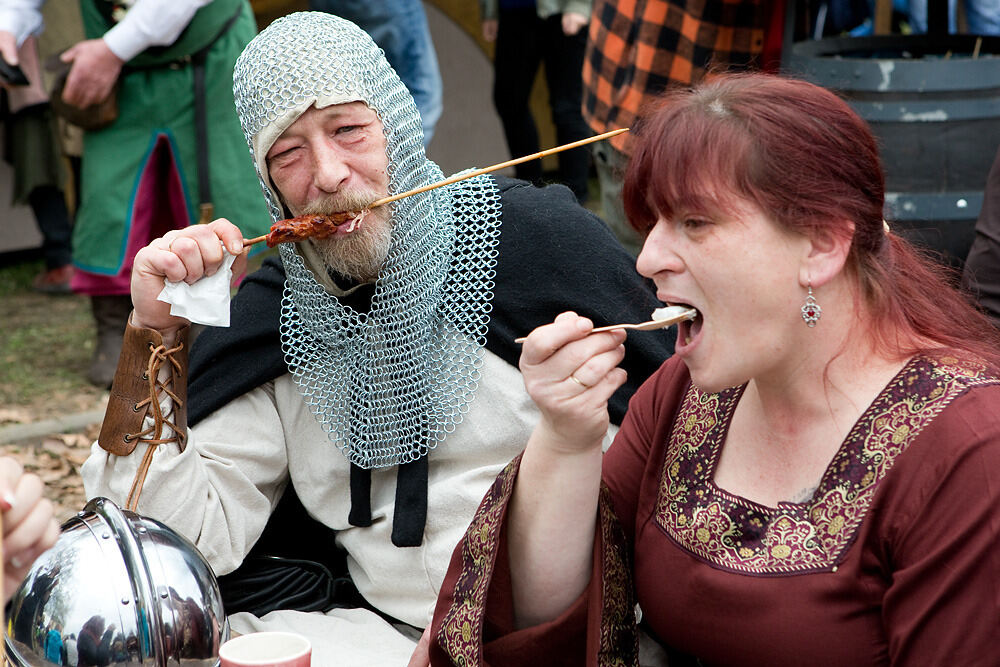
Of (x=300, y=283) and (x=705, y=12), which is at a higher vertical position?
(x=705, y=12)

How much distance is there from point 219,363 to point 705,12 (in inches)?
94.3

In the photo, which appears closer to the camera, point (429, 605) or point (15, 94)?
point (429, 605)

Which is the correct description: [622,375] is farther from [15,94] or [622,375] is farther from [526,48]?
[15,94]

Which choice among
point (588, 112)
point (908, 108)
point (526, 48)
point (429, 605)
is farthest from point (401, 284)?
point (526, 48)

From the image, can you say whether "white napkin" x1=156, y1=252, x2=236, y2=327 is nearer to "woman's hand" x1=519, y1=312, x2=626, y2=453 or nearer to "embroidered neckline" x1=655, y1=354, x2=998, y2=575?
"woman's hand" x1=519, y1=312, x2=626, y2=453

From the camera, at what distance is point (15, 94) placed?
7.55 m

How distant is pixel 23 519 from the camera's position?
174 centimetres

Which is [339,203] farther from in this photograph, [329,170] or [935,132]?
[935,132]

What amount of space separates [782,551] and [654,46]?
2.99 metres

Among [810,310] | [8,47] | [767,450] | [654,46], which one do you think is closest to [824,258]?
[810,310]

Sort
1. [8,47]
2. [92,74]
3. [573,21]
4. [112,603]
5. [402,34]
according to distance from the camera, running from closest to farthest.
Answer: [112,603], [8,47], [92,74], [402,34], [573,21]

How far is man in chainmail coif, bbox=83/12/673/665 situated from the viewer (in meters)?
2.70

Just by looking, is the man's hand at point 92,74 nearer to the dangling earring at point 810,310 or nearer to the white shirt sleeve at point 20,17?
the white shirt sleeve at point 20,17

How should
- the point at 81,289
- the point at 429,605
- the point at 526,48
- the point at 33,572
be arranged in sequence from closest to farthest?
1. the point at 33,572
2. the point at 429,605
3. the point at 81,289
4. the point at 526,48
